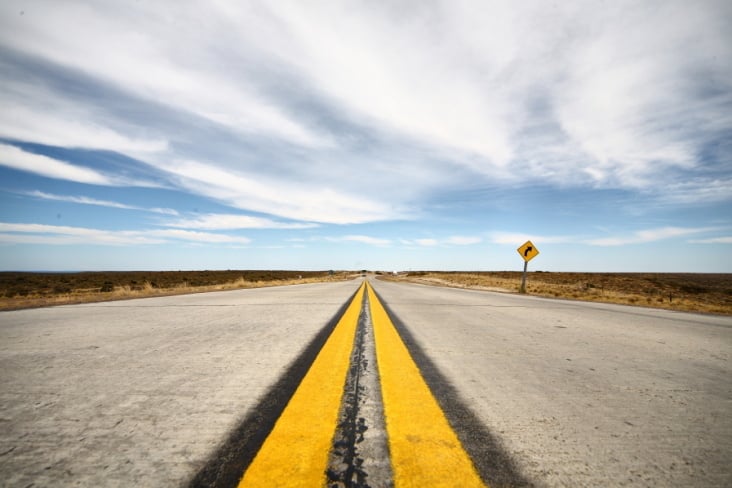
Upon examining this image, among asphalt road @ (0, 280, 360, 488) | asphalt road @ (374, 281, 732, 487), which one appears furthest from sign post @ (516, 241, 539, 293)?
asphalt road @ (0, 280, 360, 488)

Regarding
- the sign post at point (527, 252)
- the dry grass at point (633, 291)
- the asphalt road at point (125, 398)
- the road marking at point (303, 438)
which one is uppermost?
the sign post at point (527, 252)

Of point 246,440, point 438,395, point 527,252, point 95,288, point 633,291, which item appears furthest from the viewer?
point 95,288

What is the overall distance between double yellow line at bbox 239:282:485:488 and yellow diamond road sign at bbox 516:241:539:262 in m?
16.1

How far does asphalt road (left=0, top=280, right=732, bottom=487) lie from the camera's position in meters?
1.17

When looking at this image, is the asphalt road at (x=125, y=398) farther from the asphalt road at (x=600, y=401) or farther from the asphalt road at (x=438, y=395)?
the asphalt road at (x=600, y=401)

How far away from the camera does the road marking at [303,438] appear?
3.52 feet

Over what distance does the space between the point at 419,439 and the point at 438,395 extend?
22.7 inches

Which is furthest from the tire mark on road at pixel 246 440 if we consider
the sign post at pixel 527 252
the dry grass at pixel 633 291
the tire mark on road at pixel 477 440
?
the sign post at pixel 527 252

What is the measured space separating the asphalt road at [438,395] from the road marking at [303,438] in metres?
0.21

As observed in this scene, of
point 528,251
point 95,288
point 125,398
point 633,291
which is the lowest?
point 95,288

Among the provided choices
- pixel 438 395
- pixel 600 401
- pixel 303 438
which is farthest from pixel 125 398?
pixel 600 401

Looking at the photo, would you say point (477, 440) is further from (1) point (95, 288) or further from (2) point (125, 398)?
(1) point (95, 288)

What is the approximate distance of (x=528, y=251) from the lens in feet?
54.1

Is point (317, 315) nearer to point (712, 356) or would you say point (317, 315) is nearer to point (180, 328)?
point (180, 328)
